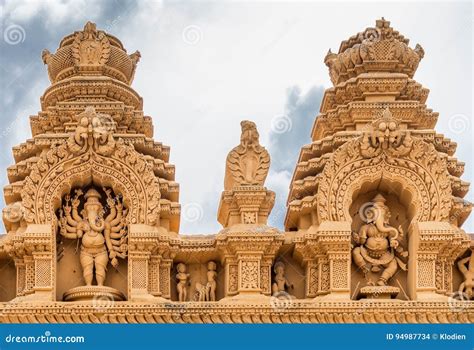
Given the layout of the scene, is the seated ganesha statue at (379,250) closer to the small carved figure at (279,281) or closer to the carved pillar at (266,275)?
the small carved figure at (279,281)

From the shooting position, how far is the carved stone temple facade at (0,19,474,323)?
1978 centimetres

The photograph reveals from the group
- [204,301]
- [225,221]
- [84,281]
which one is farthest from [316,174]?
[84,281]

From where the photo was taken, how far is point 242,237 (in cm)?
2014

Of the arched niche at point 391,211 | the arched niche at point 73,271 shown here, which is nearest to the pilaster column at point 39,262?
the arched niche at point 73,271

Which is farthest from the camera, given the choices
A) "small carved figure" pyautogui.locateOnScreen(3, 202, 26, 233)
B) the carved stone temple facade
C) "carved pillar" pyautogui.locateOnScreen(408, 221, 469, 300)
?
"small carved figure" pyautogui.locateOnScreen(3, 202, 26, 233)

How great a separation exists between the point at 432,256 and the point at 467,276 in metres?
0.86

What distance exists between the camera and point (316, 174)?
21.6m

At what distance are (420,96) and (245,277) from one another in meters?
5.57

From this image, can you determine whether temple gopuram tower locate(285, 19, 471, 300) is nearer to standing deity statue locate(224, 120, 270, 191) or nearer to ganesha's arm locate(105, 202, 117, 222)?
standing deity statue locate(224, 120, 270, 191)

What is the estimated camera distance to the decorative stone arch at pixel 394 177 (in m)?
20.6

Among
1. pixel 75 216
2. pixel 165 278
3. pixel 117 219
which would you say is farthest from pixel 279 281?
pixel 75 216

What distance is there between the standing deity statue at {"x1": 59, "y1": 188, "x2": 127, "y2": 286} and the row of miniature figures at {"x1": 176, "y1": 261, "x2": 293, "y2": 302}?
3.56ft

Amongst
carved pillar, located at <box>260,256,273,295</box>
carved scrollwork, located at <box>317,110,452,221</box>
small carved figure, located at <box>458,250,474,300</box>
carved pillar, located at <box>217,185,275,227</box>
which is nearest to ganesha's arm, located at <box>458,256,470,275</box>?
small carved figure, located at <box>458,250,474,300</box>
